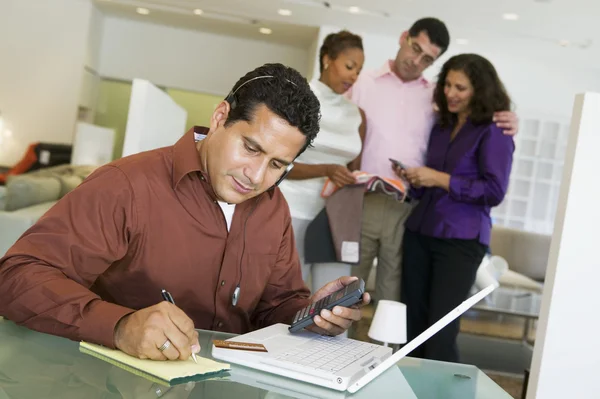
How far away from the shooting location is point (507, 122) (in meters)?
2.60

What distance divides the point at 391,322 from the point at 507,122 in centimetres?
86

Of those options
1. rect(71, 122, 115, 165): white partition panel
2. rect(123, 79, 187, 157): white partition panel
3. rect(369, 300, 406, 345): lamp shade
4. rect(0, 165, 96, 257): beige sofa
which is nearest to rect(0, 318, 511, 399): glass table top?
rect(369, 300, 406, 345): lamp shade

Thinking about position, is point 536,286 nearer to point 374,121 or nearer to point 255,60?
point 374,121

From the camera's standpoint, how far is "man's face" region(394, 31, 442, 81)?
2.77 meters

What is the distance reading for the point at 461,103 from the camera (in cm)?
267

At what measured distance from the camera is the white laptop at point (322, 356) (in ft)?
3.54

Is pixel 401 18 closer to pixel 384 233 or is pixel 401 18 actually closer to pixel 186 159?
pixel 384 233

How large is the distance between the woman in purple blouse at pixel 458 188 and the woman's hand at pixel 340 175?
0.74 feet

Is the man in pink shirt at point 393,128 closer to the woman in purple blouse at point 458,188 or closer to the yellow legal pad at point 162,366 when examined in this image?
Result: the woman in purple blouse at point 458,188

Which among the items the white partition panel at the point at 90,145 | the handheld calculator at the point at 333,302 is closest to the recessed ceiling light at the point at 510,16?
the white partition panel at the point at 90,145

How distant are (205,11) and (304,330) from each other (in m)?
7.74

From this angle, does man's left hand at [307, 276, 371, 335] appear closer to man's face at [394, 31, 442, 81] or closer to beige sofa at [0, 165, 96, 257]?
man's face at [394, 31, 442, 81]

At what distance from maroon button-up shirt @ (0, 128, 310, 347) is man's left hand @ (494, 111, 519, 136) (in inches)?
50.0

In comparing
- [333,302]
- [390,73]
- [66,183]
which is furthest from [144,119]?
[66,183]
